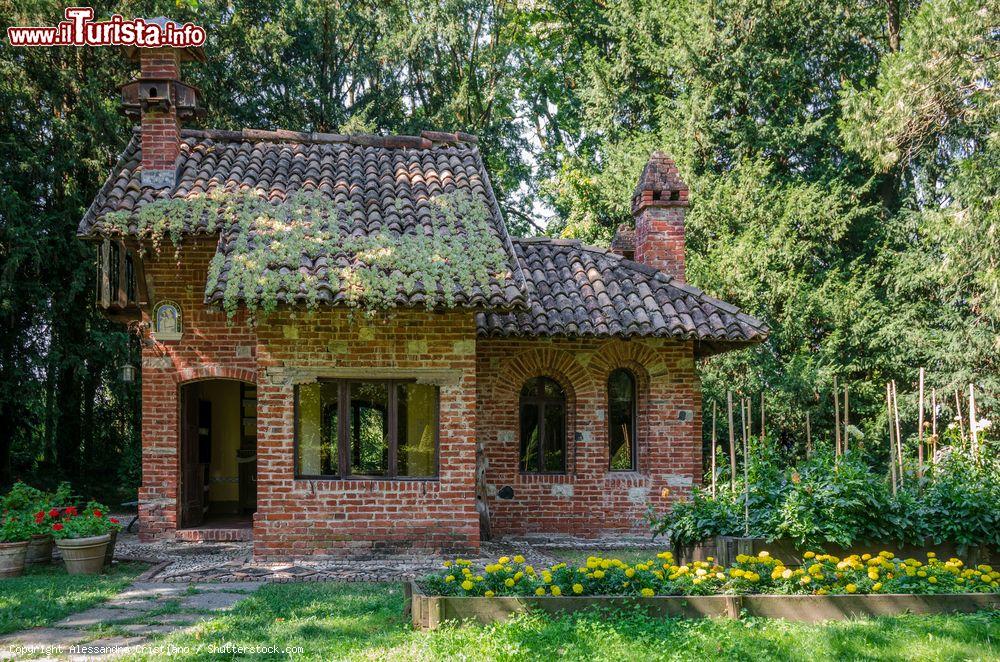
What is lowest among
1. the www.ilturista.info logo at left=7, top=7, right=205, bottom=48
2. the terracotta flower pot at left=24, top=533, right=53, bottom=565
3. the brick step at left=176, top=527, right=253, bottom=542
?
the brick step at left=176, top=527, right=253, bottom=542

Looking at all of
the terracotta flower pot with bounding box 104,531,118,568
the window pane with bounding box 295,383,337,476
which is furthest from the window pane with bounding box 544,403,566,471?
the terracotta flower pot with bounding box 104,531,118,568

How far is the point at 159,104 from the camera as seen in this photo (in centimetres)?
1152

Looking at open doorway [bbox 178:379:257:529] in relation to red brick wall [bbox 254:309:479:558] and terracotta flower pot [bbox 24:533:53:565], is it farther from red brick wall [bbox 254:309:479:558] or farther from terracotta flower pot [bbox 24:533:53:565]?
red brick wall [bbox 254:309:479:558]

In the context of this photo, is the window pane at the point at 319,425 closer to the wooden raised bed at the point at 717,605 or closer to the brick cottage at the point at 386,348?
the brick cottage at the point at 386,348

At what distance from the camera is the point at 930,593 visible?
6457mm

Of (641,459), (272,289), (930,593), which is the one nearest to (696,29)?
(641,459)

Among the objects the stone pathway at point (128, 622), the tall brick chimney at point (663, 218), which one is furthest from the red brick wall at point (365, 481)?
the tall brick chimney at point (663, 218)

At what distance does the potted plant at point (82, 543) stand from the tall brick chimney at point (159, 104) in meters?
4.65

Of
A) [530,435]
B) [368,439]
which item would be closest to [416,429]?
[368,439]

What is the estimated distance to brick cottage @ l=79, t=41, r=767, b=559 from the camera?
1008 cm

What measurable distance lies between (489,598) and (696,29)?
699 inches

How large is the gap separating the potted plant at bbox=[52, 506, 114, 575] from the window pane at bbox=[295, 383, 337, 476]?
2.50 m

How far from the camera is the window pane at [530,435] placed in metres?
12.5

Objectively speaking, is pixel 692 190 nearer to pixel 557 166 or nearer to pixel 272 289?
pixel 557 166
